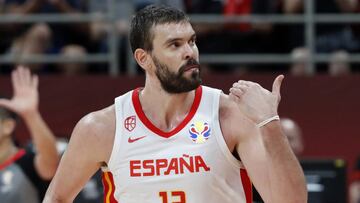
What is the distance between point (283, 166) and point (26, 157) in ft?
13.3

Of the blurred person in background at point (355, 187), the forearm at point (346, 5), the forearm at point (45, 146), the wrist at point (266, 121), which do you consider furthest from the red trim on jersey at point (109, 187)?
the forearm at point (346, 5)

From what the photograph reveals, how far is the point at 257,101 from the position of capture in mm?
5035

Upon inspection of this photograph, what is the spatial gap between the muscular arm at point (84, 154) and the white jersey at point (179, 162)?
75mm

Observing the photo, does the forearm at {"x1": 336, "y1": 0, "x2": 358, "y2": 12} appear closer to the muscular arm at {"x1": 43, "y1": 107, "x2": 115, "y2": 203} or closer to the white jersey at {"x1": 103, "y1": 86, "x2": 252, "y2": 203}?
the white jersey at {"x1": 103, "y1": 86, "x2": 252, "y2": 203}

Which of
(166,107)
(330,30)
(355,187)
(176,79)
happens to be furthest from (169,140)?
(330,30)

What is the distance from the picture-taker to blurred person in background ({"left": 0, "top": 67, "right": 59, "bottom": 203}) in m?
8.36

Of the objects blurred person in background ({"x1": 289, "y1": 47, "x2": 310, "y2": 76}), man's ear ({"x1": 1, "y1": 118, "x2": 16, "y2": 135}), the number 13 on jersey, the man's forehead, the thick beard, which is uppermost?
the man's forehead

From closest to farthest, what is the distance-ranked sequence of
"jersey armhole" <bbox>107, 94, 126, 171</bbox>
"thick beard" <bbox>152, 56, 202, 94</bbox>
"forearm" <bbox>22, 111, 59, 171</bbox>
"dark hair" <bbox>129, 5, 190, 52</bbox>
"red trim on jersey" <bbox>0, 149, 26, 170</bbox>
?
"thick beard" <bbox>152, 56, 202, 94</bbox>, "dark hair" <bbox>129, 5, 190, 52</bbox>, "jersey armhole" <bbox>107, 94, 126, 171</bbox>, "forearm" <bbox>22, 111, 59, 171</bbox>, "red trim on jersey" <bbox>0, 149, 26, 170</bbox>

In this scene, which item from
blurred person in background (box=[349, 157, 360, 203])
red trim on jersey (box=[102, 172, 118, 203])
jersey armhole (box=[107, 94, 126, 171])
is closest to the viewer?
jersey armhole (box=[107, 94, 126, 171])

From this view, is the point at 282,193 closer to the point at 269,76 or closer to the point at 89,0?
the point at 269,76

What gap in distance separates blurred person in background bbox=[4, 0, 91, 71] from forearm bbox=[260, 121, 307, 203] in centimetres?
590

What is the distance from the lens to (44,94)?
10656 millimetres

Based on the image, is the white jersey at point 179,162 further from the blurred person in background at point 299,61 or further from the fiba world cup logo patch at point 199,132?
the blurred person in background at point 299,61

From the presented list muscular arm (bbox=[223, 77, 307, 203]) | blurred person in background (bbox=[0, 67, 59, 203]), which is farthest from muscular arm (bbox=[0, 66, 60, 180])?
muscular arm (bbox=[223, 77, 307, 203])
